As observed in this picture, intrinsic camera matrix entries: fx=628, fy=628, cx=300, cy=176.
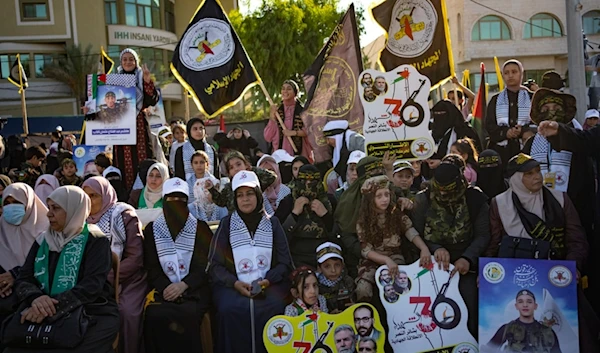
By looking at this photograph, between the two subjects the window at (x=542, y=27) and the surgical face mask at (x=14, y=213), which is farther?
the window at (x=542, y=27)

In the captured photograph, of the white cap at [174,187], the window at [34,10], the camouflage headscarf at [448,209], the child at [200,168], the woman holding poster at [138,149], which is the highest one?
the window at [34,10]

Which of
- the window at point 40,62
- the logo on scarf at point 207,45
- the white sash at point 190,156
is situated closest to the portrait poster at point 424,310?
the white sash at point 190,156

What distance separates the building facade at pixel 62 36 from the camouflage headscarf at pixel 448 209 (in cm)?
3297

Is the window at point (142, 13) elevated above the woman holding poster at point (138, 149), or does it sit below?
above

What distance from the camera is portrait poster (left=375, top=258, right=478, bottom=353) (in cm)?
461

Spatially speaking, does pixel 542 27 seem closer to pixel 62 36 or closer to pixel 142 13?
pixel 142 13

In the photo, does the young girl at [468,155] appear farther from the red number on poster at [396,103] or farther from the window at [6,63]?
the window at [6,63]


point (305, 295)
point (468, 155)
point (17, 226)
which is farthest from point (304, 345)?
point (468, 155)

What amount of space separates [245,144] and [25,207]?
5.52m

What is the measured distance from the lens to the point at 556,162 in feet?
18.2

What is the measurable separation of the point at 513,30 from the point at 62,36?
26627 millimetres

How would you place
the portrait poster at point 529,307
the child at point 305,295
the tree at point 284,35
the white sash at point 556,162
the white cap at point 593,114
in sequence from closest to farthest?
the portrait poster at point 529,307 → the child at point 305,295 → the white sash at point 556,162 → the white cap at point 593,114 → the tree at point 284,35

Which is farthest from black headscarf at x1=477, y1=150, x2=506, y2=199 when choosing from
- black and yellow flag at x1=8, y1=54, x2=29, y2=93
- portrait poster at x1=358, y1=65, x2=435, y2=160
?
black and yellow flag at x1=8, y1=54, x2=29, y2=93

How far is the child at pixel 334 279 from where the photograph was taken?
4.91 metres
